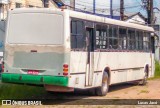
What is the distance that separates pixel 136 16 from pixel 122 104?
5667 cm

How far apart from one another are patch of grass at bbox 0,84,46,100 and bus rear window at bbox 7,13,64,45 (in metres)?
1.98

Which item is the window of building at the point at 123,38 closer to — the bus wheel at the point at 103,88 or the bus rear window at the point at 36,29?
the bus wheel at the point at 103,88

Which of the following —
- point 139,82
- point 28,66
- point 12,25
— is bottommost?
point 139,82

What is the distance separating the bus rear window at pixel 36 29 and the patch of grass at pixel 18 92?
198 centimetres

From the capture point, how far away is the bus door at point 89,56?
14704 mm

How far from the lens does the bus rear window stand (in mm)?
13227

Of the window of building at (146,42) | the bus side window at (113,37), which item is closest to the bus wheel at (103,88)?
the bus side window at (113,37)

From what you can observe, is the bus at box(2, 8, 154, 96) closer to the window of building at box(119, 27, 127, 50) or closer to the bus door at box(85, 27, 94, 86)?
the bus door at box(85, 27, 94, 86)

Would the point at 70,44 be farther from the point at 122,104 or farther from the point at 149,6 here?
the point at 149,6

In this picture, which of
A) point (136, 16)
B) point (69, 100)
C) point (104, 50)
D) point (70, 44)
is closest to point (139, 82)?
point (104, 50)

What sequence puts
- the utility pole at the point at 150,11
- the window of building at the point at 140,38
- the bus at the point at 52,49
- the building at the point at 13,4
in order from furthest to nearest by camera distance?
the building at the point at 13,4
the utility pole at the point at 150,11
the window of building at the point at 140,38
the bus at the point at 52,49

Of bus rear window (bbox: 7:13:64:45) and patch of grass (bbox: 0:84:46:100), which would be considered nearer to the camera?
bus rear window (bbox: 7:13:64:45)

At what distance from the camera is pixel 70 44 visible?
43.5ft

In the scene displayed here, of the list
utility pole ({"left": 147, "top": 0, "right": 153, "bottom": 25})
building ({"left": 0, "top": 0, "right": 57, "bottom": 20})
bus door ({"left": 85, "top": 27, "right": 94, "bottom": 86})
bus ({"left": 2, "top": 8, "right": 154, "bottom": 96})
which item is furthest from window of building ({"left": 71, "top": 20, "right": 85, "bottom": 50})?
building ({"left": 0, "top": 0, "right": 57, "bottom": 20})
